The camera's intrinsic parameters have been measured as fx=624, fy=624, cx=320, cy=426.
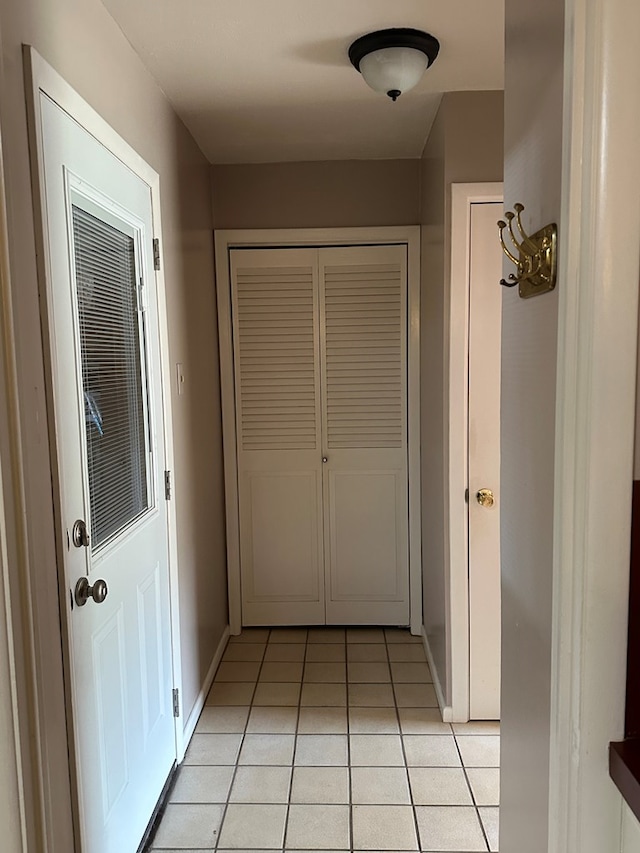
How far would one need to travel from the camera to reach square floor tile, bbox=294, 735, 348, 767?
89.5 inches

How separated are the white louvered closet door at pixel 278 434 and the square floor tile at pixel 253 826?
4.53ft

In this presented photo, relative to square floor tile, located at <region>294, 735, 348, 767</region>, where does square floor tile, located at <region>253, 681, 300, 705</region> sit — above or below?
below

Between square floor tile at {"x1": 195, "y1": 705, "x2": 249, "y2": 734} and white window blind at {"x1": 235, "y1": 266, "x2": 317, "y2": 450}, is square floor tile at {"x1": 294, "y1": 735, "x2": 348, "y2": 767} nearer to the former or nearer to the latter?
square floor tile at {"x1": 195, "y1": 705, "x2": 249, "y2": 734}

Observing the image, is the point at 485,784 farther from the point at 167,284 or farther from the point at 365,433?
the point at 167,284

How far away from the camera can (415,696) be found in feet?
8.93

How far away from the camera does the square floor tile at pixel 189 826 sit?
1896 millimetres

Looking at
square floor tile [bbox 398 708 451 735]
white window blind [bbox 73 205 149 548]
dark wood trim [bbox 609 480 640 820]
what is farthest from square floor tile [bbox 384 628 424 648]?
dark wood trim [bbox 609 480 640 820]

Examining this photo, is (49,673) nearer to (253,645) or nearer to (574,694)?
(574,694)

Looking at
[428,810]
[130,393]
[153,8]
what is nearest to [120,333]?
[130,393]

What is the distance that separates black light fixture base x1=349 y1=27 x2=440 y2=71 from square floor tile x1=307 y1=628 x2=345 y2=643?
2.64 m

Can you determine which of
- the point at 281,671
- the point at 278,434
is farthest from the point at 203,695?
the point at 278,434

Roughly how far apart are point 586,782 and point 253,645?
100 inches

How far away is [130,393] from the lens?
1.88m

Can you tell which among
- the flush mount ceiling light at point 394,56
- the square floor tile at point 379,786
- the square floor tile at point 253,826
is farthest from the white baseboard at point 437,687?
the flush mount ceiling light at point 394,56
